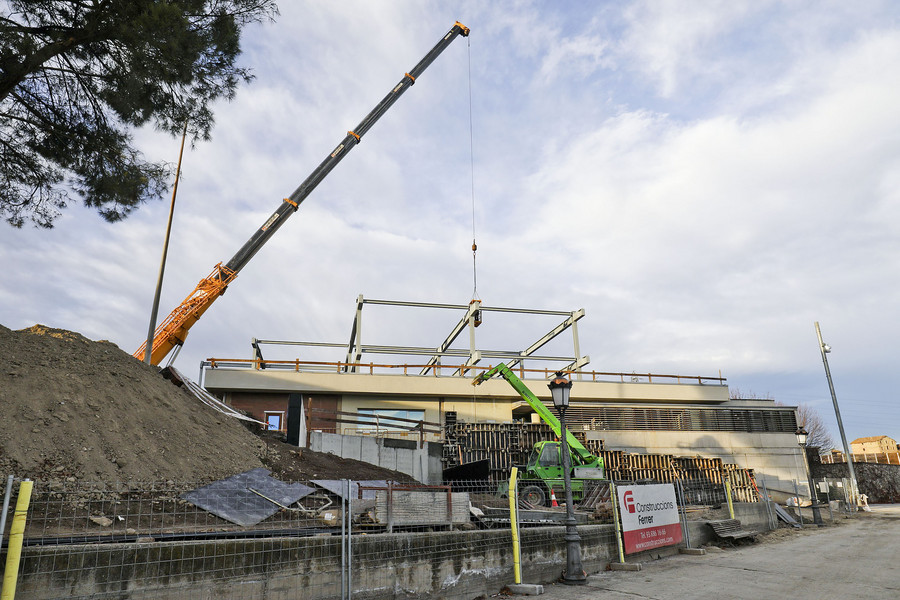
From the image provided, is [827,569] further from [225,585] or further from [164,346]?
[164,346]

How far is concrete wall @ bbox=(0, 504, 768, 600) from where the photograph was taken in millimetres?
5395

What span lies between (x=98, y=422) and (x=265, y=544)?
6.19 metres

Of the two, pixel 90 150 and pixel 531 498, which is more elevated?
pixel 90 150

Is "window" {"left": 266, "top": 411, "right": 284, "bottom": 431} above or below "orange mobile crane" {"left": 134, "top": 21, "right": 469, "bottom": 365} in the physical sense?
below

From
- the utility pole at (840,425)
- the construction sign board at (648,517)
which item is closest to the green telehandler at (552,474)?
the construction sign board at (648,517)

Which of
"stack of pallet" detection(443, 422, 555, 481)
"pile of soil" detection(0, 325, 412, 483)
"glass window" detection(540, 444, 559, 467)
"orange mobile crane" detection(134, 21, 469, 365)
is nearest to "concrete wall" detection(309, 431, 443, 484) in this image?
"stack of pallet" detection(443, 422, 555, 481)

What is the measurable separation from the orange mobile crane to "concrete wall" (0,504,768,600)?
1506 cm

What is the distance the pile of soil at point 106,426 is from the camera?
9266mm

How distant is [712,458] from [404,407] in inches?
603

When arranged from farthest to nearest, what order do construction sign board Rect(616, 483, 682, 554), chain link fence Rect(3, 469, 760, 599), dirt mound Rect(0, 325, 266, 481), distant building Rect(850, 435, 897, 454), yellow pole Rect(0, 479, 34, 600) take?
distant building Rect(850, 435, 897, 454), construction sign board Rect(616, 483, 682, 554), dirt mound Rect(0, 325, 266, 481), chain link fence Rect(3, 469, 760, 599), yellow pole Rect(0, 479, 34, 600)

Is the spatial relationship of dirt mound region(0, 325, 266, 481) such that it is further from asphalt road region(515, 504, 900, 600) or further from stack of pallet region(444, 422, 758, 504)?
stack of pallet region(444, 422, 758, 504)

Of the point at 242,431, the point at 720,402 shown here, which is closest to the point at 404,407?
the point at 242,431

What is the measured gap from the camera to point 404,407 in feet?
88.8

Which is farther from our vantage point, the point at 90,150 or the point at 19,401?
the point at 90,150
